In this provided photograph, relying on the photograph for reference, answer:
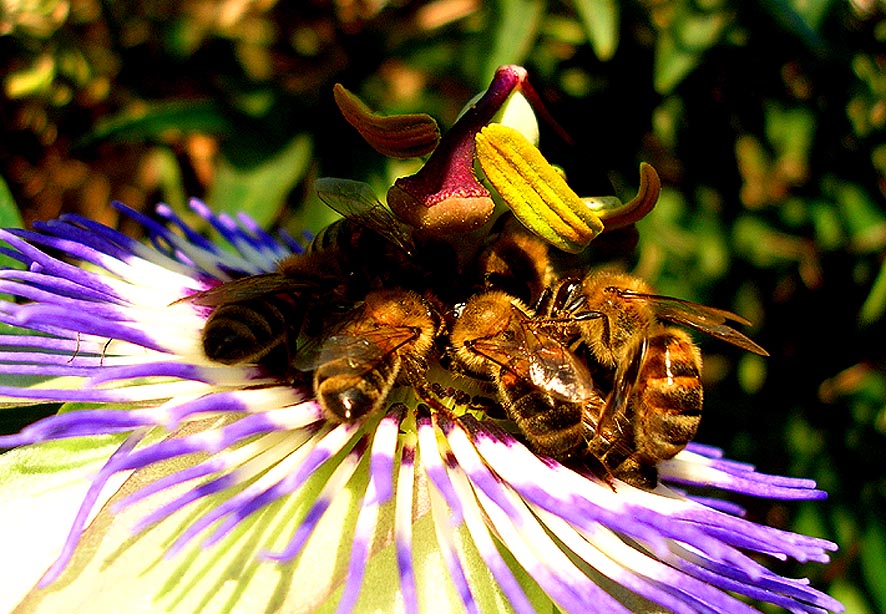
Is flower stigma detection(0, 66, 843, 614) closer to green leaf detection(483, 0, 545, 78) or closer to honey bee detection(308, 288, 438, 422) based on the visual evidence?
honey bee detection(308, 288, 438, 422)

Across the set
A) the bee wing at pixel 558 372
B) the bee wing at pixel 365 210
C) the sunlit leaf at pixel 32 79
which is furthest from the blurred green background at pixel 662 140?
the bee wing at pixel 558 372

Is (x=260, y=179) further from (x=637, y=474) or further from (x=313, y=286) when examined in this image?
(x=637, y=474)

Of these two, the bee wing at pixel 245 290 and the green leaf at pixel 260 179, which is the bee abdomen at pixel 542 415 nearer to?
the bee wing at pixel 245 290

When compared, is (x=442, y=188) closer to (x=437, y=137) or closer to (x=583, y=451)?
(x=437, y=137)

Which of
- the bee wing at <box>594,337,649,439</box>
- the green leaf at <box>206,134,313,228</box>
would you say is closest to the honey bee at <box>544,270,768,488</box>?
the bee wing at <box>594,337,649,439</box>

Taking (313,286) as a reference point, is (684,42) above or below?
above

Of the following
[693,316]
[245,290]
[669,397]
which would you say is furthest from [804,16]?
[245,290]

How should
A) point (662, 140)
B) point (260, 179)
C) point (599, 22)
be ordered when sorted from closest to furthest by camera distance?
point (599, 22) < point (260, 179) < point (662, 140)
